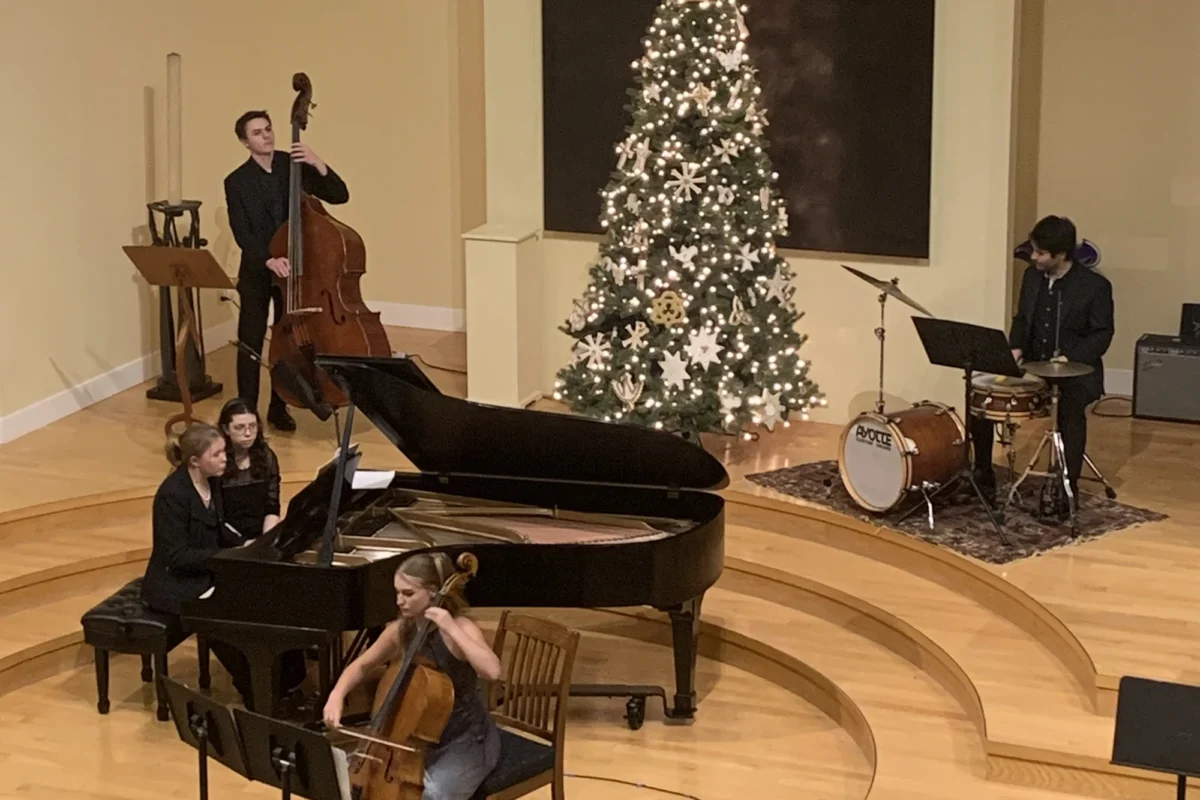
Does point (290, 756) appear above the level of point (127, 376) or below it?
below

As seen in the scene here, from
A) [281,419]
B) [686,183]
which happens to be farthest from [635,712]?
[281,419]

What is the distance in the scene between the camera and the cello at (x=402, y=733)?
4.88m

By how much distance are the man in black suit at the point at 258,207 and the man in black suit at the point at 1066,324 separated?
10.5 feet

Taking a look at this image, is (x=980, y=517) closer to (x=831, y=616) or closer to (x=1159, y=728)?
(x=831, y=616)

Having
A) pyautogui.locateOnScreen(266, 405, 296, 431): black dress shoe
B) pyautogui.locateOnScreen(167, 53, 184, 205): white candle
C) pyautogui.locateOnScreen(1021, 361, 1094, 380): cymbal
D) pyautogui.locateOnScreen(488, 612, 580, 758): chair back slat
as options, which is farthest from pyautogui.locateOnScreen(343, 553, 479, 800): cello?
pyautogui.locateOnScreen(167, 53, 184, 205): white candle

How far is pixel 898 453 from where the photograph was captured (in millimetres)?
7457

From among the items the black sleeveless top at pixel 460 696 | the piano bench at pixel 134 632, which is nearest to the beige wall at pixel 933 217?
the piano bench at pixel 134 632

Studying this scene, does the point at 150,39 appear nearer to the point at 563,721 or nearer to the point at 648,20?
the point at 648,20

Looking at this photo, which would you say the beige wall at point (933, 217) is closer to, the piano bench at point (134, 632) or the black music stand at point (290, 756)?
the piano bench at point (134, 632)

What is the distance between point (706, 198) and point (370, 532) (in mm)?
2760

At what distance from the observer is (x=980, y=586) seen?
716cm

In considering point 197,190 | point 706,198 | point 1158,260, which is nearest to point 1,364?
point 197,190

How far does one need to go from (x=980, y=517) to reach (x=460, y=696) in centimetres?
328

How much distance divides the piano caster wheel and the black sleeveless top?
1.56m
